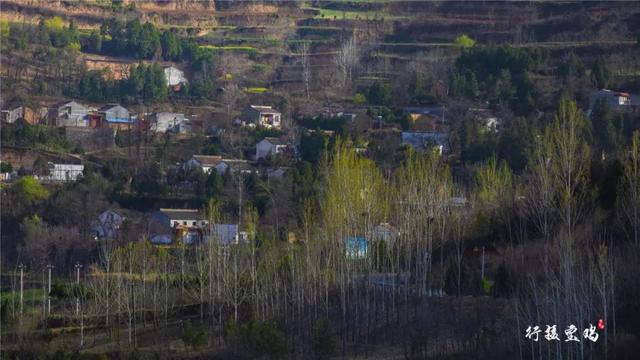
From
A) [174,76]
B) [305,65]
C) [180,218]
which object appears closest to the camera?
[180,218]

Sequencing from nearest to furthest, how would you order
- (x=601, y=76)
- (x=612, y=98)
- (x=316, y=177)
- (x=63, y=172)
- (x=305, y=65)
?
1. (x=316, y=177)
2. (x=63, y=172)
3. (x=612, y=98)
4. (x=601, y=76)
5. (x=305, y=65)

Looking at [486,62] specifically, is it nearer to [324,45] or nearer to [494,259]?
[324,45]

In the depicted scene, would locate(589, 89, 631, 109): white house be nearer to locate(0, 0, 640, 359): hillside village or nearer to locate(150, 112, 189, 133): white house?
locate(0, 0, 640, 359): hillside village

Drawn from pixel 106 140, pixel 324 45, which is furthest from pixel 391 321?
pixel 324 45

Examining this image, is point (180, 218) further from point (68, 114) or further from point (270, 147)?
point (68, 114)

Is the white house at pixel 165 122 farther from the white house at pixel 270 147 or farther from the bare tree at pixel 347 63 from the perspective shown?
the bare tree at pixel 347 63

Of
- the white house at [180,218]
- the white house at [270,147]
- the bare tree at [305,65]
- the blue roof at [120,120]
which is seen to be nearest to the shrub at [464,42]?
the bare tree at [305,65]

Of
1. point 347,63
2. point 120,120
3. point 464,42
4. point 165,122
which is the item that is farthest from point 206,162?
point 464,42
